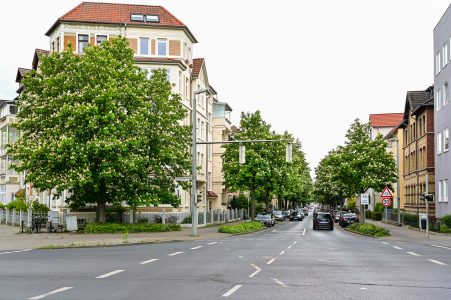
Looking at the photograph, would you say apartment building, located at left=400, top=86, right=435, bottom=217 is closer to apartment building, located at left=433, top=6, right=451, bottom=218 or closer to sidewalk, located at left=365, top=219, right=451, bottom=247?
apartment building, located at left=433, top=6, right=451, bottom=218

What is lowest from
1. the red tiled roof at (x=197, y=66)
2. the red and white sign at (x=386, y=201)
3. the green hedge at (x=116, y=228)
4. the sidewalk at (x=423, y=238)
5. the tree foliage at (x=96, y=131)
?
the sidewalk at (x=423, y=238)

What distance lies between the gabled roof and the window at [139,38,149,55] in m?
1.32

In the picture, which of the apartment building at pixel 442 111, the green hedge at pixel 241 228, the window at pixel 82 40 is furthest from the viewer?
the window at pixel 82 40

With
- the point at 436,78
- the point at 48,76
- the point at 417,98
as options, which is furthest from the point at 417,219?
Answer: the point at 48,76

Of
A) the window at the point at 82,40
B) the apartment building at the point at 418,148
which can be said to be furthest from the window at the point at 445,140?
the window at the point at 82,40

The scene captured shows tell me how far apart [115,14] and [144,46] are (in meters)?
4.08

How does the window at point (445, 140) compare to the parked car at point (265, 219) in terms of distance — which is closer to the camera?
the window at point (445, 140)

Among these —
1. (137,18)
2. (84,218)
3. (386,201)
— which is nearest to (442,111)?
(386,201)

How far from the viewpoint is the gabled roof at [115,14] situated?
53.7 m

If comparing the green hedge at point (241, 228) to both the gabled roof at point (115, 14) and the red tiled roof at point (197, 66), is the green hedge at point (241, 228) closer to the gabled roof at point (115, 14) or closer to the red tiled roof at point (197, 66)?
the red tiled roof at point (197, 66)

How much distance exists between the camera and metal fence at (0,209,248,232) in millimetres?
40875

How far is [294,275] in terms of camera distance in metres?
15.4

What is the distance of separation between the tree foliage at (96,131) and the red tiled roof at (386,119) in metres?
72.0

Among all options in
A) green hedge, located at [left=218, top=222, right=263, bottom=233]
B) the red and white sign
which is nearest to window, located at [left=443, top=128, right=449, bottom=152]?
the red and white sign
